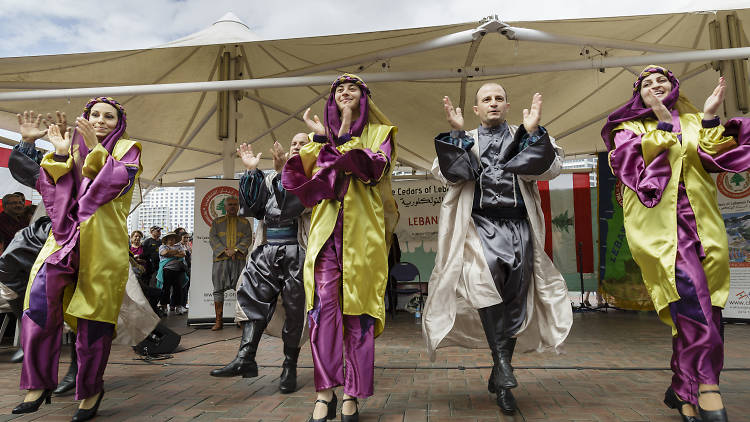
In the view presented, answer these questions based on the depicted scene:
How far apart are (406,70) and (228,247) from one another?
11.8ft

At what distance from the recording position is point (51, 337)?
279cm

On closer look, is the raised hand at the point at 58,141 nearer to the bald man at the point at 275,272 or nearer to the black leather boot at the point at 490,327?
the bald man at the point at 275,272

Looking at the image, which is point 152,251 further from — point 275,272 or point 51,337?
Answer: point 51,337

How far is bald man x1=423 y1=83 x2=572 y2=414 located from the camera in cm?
289

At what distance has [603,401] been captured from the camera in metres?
2.99

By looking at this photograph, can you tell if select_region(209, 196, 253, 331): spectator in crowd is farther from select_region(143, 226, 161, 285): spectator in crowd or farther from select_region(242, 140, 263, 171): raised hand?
select_region(242, 140, 263, 171): raised hand

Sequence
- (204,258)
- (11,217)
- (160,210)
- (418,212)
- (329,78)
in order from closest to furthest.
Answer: (329,78) → (11,217) → (204,258) → (418,212) → (160,210)

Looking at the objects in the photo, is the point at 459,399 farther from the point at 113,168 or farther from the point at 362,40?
the point at 362,40

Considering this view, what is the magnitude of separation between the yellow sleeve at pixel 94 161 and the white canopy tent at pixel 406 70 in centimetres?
311

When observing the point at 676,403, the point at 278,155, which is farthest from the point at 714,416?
the point at 278,155

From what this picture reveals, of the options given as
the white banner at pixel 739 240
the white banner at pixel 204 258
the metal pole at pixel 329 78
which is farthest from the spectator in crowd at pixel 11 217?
the white banner at pixel 739 240

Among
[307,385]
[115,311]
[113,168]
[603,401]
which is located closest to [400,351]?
[307,385]

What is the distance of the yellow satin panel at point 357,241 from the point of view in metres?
2.77

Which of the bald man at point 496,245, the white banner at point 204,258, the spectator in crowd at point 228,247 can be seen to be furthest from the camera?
the white banner at point 204,258
